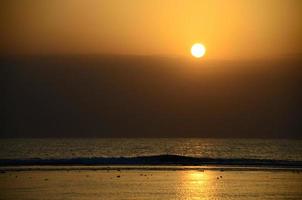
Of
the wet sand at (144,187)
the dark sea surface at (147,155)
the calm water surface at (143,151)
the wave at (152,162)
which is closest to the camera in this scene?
the wet sand at (144,187)

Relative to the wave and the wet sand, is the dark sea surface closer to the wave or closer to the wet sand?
the wave

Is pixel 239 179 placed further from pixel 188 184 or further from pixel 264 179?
pixel 188 184

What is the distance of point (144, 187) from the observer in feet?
93.8

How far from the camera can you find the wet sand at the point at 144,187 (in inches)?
992

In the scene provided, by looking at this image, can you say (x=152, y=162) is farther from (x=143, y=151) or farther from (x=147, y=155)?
(x=143, y=151)

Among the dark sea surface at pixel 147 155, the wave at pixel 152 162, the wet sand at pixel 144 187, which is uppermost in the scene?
the dark sea surface at pixel 147 155

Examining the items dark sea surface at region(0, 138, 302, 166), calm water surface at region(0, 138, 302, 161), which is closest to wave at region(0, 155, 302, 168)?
dark sea surface at region(0, 138, 302, 166)

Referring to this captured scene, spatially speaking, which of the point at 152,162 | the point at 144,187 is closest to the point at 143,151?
the point at 152,162

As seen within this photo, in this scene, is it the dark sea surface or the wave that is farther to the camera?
the dark sea surface

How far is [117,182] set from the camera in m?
31.0

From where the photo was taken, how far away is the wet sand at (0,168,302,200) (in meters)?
25.2

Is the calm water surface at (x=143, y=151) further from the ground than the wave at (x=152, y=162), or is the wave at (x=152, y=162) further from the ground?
the calm water surface at (x=143, y=151)

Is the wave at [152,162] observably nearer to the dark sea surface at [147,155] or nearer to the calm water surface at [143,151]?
the dark sea surface at [147,155]

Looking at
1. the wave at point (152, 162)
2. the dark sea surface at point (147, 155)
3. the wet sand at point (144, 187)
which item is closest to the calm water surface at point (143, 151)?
the dark sea surface at point (147, 155)
